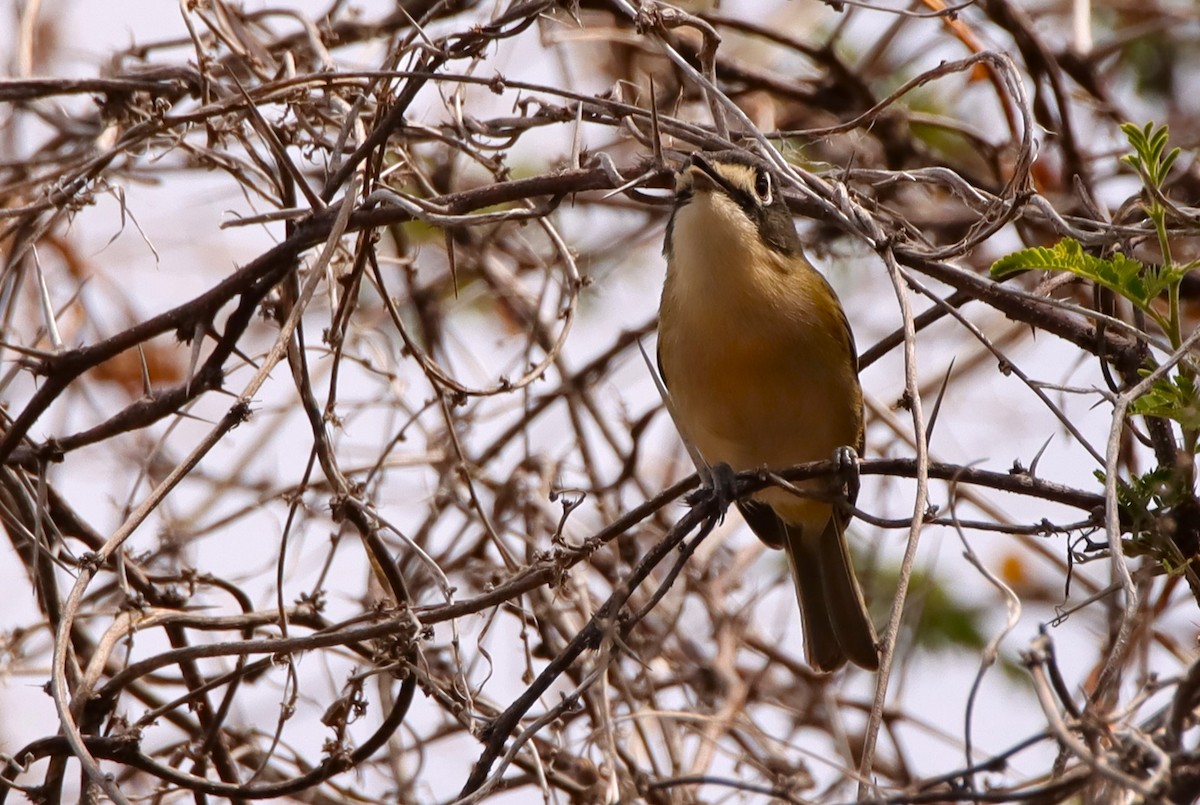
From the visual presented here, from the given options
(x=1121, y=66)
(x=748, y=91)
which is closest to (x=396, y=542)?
(x=748, y=91)

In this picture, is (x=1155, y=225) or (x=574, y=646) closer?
(x=574, y=646)

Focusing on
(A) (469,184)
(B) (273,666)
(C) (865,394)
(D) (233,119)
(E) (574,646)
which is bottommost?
(E) (574,646)

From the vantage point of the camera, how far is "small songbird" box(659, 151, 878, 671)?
436 centimetres

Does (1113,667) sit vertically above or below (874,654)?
below

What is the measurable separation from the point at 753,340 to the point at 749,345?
0.8 inches

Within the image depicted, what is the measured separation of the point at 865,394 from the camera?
15.0 feet

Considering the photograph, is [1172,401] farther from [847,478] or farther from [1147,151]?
[847,478]

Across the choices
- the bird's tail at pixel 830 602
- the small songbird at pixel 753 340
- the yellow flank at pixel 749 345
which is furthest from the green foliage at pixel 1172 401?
the bird's tail at pixel 830 602

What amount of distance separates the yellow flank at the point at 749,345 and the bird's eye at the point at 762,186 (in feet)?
0.32

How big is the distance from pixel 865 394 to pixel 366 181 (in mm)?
1947

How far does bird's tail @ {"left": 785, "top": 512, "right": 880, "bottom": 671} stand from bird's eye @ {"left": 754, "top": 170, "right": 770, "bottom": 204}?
4.21 feet

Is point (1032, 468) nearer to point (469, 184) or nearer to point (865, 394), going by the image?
point (865, 394)

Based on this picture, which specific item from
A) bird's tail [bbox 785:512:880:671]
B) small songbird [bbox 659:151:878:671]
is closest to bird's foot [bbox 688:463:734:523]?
small songbird [bbox 659:151:878:671]

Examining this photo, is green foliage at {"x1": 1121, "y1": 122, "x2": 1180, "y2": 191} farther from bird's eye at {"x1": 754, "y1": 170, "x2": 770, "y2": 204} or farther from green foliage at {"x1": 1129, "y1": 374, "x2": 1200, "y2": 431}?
bird's eye at {"x1": 754, "y1": 170, "x2": 770, "y2": 204}
